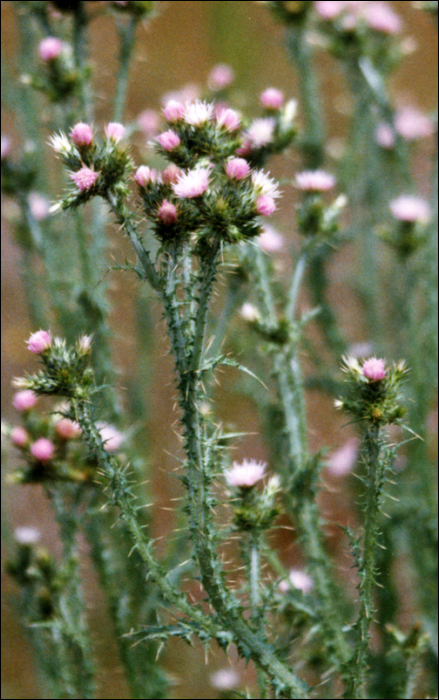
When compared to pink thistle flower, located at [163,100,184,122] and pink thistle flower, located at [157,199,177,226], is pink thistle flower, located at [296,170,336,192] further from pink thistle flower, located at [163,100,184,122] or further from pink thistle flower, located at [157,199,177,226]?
pink thistle flower, located at [157,199,177,226]

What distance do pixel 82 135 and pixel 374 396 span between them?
77cm

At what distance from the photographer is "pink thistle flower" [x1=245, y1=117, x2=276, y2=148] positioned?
7.84ft

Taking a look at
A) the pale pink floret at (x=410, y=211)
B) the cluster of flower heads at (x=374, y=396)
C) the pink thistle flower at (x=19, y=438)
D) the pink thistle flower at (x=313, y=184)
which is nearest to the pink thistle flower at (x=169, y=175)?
the cluster of flower heads at (x=374, y=396)

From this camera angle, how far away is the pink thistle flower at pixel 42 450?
221 centimetres

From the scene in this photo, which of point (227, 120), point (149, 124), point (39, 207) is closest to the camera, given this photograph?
point (227, 120)

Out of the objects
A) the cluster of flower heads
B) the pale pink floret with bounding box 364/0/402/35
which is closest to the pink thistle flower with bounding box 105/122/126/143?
the cluster of flower heads

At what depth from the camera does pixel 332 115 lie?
6.47 meters

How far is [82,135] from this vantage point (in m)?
1.56

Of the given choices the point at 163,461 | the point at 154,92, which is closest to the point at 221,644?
the point at 163,461

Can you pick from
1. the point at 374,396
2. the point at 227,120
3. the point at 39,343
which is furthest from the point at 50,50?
the point at 374,396

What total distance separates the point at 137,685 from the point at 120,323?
278 centimetres

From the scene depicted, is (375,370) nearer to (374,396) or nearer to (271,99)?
(374,396)

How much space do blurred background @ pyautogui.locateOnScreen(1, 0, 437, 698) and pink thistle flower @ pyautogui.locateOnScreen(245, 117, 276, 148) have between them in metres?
0.54

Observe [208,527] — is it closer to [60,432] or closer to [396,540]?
[60,432]
